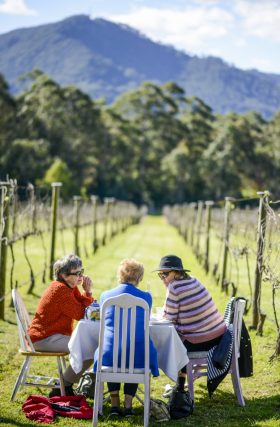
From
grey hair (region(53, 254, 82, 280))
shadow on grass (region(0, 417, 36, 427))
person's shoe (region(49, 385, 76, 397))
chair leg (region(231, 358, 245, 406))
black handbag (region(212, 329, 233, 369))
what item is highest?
grey hair (region(53, 254, 82, 280))

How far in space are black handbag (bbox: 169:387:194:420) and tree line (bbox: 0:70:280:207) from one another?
41.3 m

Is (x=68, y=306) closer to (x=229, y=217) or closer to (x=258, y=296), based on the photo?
(x=258, y=296)

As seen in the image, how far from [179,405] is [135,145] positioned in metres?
61.8

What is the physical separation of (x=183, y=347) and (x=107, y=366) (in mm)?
645

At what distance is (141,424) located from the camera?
15.8 ft

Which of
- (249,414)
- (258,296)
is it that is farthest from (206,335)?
(258,296)

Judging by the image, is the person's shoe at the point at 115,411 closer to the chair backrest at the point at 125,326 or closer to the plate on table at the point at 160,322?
the chair backrest at the point at 125,326

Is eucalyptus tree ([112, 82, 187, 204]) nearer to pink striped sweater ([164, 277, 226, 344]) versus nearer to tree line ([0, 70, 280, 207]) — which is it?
tree line ([0, 70, 280, 207])

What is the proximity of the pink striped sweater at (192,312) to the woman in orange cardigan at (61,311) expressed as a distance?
2.11 ft

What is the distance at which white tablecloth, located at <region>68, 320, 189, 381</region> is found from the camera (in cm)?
500

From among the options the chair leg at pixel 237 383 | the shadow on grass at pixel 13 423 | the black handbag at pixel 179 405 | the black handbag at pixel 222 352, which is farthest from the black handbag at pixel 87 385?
the chair leg at pixel 237 383

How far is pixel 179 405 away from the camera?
5020 mm

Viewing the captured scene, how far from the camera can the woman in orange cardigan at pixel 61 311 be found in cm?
532

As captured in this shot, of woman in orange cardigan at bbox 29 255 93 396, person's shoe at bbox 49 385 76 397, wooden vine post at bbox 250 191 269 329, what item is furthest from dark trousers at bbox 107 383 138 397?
wooden vine post at bbox 250 191 269 329
